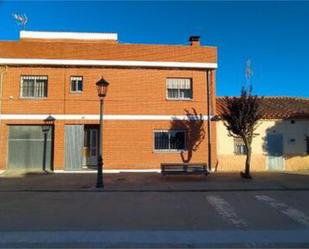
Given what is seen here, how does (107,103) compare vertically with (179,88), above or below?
below

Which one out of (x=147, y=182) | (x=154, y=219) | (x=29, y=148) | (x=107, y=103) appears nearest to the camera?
(x=154, y=219)

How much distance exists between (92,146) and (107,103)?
2.63 m

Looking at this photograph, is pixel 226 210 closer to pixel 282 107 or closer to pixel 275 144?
pixel 275 144

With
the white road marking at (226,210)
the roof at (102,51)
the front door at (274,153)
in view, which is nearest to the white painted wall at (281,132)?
the front door at (274,153)

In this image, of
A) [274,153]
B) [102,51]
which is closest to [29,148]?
[102,51]

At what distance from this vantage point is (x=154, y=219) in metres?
10.8

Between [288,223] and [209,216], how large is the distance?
194cm

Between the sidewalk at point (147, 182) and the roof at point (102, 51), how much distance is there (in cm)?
646

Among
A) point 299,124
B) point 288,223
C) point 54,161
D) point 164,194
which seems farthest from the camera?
point 299,124

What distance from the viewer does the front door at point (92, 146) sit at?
82.5 feet

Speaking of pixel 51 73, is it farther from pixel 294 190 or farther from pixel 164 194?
pixel 294 190

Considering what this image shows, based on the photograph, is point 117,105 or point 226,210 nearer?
point 226,210

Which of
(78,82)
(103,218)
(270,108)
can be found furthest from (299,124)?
(103,218)

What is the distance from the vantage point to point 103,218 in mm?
10922
